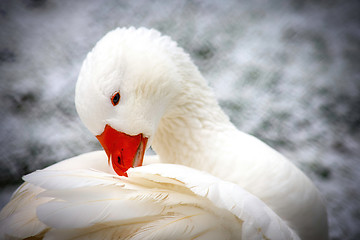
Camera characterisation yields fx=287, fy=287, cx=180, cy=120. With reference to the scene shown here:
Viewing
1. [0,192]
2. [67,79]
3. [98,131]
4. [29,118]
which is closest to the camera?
[98,131]

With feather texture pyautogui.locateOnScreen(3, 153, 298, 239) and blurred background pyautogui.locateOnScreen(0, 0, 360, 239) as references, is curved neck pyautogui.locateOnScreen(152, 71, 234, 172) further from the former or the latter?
blurred background pyautogui.locateOnScreen(0, 0, 360, 239)

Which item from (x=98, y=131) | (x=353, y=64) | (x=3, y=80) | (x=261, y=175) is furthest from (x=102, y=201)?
(x=353, y=64)

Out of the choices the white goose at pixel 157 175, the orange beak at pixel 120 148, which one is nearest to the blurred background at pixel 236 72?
the white goose at pixel 157 175

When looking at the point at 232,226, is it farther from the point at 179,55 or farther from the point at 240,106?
the point at 240,106

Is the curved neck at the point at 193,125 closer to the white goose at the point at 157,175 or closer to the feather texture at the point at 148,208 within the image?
the white goose at the point at 157,175

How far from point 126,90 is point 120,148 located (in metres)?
0.15

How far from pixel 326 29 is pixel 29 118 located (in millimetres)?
1658

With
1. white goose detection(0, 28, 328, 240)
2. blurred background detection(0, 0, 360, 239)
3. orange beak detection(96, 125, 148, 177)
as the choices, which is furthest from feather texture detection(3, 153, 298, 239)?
blurred background detection(0, 0, 360, 239)

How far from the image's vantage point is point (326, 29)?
1.60 meters

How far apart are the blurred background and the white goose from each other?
585mm

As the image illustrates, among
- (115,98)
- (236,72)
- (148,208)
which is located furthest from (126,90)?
(236,72)

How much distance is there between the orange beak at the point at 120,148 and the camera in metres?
0.71

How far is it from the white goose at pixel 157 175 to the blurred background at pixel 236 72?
0.59 m

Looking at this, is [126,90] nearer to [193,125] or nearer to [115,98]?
[115,98]
